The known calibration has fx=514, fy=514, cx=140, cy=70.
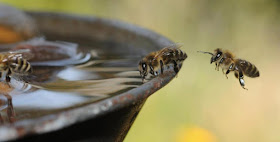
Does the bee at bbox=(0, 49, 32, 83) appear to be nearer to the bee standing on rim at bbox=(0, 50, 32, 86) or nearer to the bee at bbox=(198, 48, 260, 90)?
the bee standing on rim at bbox=(0, 50, 32, 86)

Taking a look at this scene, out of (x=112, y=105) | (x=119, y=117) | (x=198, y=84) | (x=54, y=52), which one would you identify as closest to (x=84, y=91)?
(x=119, y=117)

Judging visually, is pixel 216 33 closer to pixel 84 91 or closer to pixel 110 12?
pixel 110 12

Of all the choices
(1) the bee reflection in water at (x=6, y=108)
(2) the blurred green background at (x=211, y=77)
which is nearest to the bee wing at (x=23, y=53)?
(1) the bee reflection in water at (x=6, y=108)

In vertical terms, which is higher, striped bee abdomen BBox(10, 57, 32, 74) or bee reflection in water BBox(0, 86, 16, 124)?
striped bee abdomen BBox(10, 57, 32, 74)

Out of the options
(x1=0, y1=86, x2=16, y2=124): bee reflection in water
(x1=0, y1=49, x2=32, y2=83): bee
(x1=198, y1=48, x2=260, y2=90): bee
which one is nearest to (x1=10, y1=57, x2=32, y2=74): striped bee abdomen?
(x1=0, y1=49, x2=32, y2=83): bee

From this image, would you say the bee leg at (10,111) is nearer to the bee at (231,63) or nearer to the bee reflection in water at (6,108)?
the bee reflection in water at (6,108)

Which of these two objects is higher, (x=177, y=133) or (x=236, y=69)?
(x=236, y=69)
